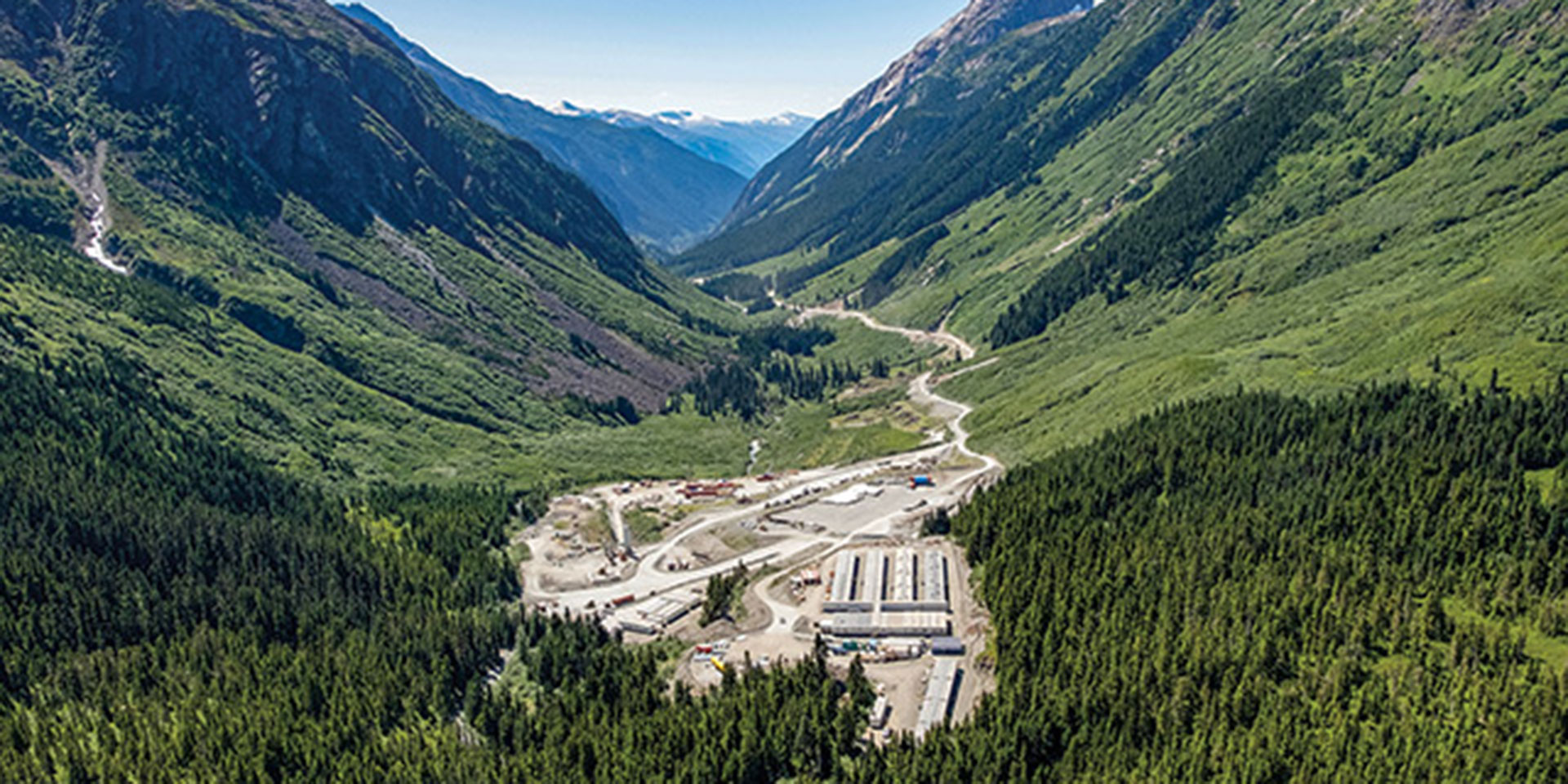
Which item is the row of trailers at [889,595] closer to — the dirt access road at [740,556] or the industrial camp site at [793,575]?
the industrial camp site at [793,575]

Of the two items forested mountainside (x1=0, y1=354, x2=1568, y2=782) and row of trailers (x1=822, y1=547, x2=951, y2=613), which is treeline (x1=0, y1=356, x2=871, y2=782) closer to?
forested mountainside (x1=0, y1=354, x2=1568, y2=782)

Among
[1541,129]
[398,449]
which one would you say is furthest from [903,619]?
[1541,129]

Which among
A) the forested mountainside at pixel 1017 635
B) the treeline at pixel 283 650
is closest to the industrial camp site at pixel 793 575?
the forested mountainside at pixel 1017 635

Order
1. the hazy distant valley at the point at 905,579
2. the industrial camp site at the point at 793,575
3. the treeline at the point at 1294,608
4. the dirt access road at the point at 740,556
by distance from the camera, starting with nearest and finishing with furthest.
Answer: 1. the treeline at the point at 1294,608
2. the hazy distant valley at the point at 905,579
3. the industrial camp site at the point at 793,575
4. the dirt access road at the point at 740,556

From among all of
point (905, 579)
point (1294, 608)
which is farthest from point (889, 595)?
point (1294, 608)

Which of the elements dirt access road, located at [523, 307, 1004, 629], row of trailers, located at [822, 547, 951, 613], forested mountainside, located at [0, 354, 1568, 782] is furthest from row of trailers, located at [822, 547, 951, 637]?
dirt access road, located at [523, 307, 1004, 629]

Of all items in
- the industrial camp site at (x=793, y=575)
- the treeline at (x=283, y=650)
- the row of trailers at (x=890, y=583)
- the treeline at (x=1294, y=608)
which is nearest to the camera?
the treeline at (x=1294, y=608)
